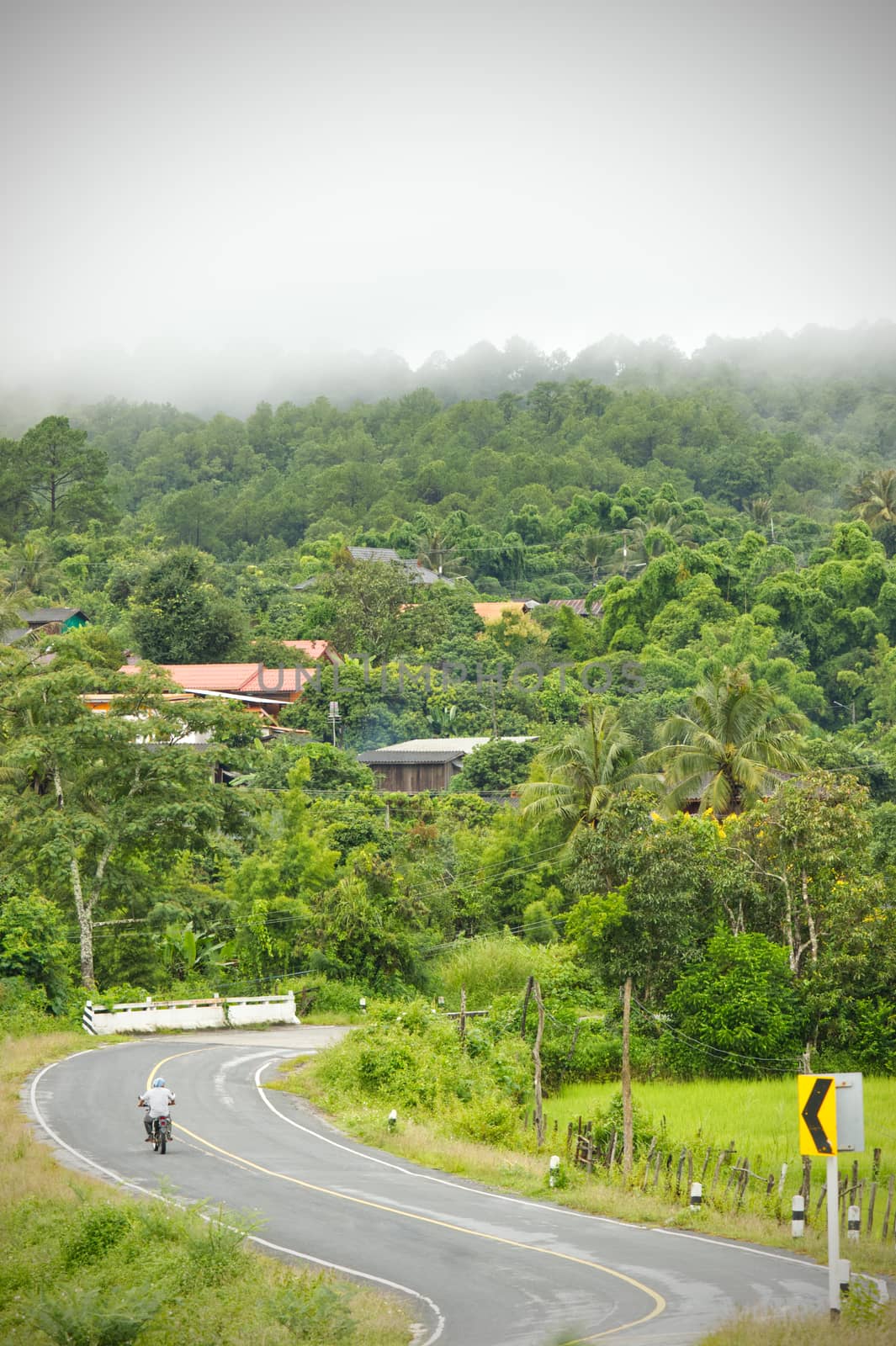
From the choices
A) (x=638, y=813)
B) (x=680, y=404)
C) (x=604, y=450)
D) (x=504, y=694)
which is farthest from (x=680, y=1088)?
(x=680, y=404)

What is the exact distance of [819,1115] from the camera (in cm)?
1338

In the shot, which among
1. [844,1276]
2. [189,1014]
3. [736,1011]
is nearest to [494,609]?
[189,1014]

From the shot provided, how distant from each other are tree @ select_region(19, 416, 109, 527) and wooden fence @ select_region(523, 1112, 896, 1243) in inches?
4399

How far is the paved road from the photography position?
47.2 feet

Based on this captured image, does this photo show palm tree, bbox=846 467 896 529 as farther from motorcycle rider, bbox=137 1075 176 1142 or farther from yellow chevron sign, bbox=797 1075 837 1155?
yellow chevron sign, bbox=797 1075 837 1155

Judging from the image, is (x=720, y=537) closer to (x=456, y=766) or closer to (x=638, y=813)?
(x=456, y=766)

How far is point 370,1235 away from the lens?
18234mm

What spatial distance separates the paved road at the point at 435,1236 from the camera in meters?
14.4

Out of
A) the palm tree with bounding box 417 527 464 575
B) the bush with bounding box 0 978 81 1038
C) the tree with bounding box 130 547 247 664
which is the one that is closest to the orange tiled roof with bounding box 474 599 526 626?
the palm tree with bounding box 417 527 464 575

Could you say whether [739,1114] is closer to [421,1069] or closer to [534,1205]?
[421,1069]

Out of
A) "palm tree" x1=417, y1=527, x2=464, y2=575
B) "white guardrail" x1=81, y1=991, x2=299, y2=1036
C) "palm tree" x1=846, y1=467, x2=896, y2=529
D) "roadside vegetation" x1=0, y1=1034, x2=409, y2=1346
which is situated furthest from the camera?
"palm tree" x1=417, y1=527, x2=464, y2=575

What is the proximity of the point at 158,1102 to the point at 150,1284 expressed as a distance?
9600 mm

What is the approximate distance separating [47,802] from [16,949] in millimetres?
6511

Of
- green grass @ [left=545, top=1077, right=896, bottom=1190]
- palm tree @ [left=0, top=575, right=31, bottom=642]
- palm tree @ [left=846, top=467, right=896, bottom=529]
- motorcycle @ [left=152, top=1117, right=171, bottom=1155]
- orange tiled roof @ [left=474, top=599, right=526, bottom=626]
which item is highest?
palm tree @ [left=846, top=467, right=896, bottom=529]
